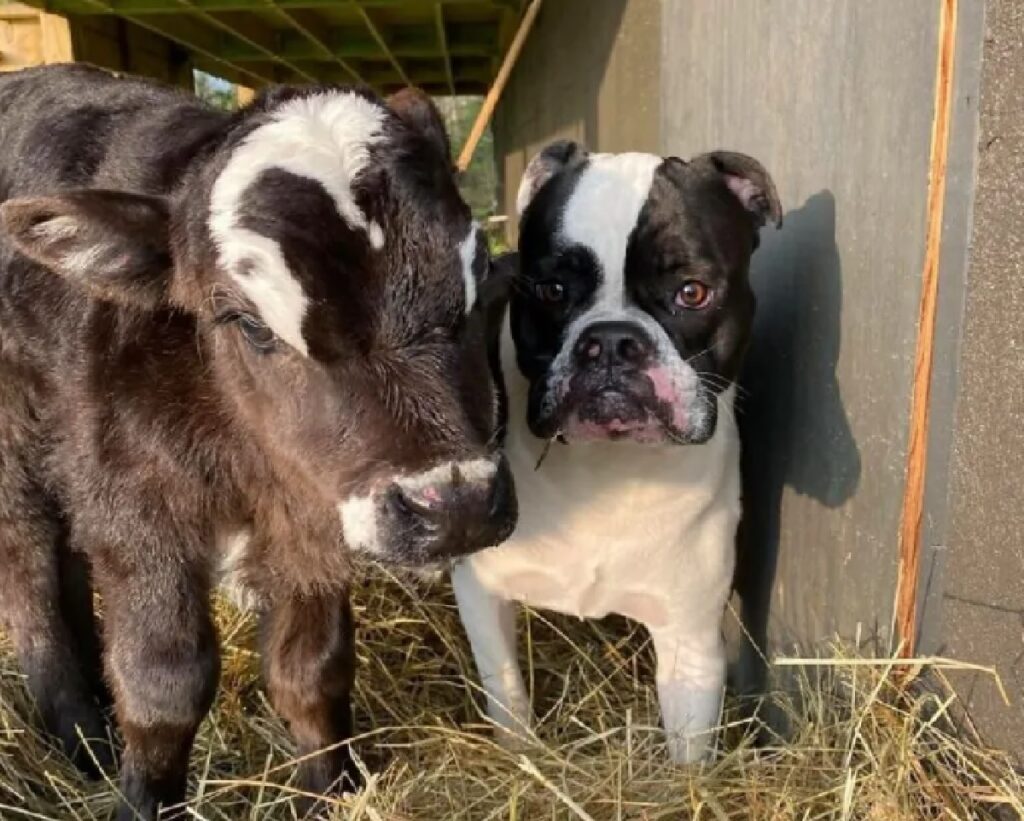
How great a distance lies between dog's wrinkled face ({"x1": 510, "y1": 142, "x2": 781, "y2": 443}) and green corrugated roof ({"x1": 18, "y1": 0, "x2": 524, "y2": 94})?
4.72 metres

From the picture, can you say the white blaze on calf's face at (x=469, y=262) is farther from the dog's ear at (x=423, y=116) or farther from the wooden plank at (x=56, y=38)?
the wooden plank at (x=56, y=38)

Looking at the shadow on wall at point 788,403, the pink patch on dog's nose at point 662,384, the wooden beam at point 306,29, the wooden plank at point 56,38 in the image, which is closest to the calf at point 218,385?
the pink patch on dog's nose at point 662,384

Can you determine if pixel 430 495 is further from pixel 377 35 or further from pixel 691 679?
pixel 377 35

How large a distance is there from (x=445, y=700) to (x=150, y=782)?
890 millimetres

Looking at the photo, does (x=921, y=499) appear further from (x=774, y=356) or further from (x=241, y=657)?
(x=241, y=657)

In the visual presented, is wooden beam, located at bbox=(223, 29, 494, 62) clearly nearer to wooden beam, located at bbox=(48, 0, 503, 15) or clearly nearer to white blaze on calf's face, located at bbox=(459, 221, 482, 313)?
wooden beam, located at bbox=(48, 0, 503, 15)

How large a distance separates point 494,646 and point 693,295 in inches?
37.6

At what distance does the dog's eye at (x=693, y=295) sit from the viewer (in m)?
2.34

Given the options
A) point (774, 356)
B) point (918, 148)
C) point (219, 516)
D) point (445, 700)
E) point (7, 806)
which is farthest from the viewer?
point (445, 700)

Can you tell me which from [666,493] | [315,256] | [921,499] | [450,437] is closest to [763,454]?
[666,493]

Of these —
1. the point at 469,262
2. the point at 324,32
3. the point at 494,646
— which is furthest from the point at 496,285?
the point at 324,32

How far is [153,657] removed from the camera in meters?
2.21

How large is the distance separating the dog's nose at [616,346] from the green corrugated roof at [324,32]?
16.3ft

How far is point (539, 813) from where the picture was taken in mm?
2271
